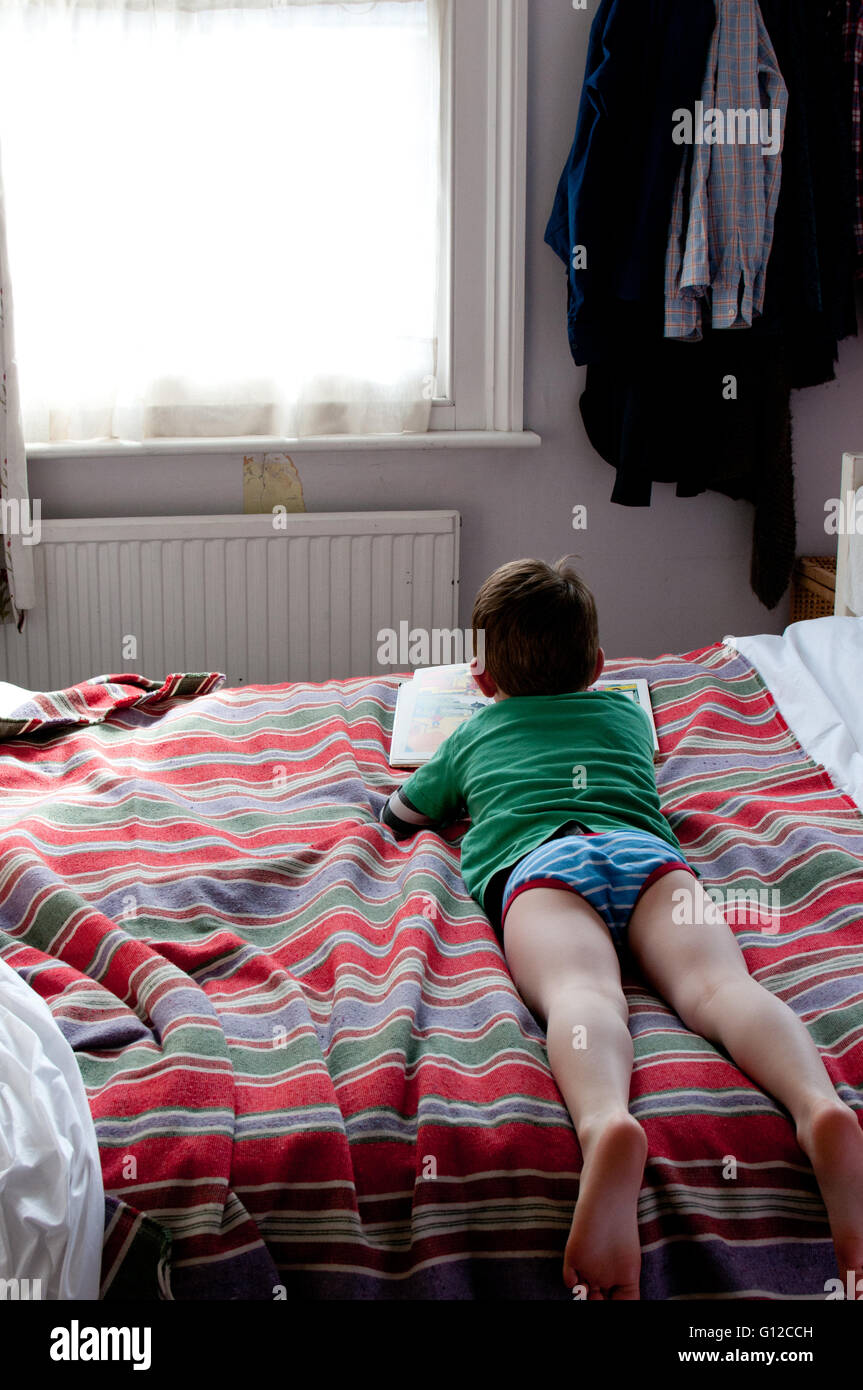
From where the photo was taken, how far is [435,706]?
1.77 metres

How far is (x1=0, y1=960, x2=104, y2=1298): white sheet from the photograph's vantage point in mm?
832

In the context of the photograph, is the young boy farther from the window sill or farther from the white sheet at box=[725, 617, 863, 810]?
the window sill

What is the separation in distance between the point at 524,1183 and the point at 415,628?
1.85 metres

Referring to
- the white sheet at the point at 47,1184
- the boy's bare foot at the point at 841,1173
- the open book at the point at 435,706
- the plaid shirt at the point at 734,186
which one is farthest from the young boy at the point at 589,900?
the plaid shirt at the point at 734,186

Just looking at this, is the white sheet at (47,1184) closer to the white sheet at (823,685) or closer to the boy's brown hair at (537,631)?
the boy's brown hair at (537,631)

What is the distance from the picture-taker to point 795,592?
2.76m

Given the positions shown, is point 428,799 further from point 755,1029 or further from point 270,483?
point 270,483

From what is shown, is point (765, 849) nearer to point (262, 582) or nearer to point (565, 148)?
point (262, 582)

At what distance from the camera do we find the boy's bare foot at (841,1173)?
2.88 ft

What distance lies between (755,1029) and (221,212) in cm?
208

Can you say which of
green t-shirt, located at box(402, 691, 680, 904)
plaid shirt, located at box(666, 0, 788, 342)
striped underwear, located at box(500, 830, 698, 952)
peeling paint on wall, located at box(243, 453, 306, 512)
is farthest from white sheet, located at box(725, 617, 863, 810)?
peeling paint on wall, located at box(243, 453, 306, 512)

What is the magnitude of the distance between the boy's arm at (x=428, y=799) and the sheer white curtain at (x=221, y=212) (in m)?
1.34

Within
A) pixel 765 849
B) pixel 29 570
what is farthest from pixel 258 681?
pixel 765 849

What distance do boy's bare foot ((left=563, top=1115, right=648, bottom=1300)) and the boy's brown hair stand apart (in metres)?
0.61
